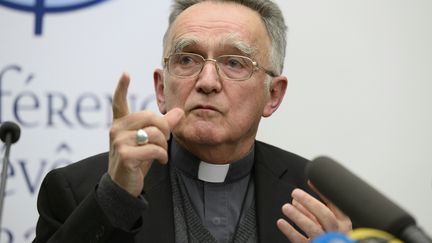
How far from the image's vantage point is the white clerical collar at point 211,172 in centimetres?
207

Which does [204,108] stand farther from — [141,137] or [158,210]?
[141,137]

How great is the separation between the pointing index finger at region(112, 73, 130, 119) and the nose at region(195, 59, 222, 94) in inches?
19.5

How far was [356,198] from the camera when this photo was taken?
32.6 inches

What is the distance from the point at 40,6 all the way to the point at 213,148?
3.47 feet

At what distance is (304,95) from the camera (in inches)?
106

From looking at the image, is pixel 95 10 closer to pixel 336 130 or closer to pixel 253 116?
pixel 253 116

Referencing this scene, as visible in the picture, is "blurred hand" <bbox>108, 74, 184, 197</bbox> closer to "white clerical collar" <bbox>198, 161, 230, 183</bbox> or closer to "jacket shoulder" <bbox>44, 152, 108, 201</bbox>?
"jacket shoulder" <bbox>44, 152, 108, 201</bbox>

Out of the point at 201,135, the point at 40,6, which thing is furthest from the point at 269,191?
the point at 40,6

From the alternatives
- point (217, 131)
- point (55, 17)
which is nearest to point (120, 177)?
point (217, 131)

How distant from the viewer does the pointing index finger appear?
4.54 ft

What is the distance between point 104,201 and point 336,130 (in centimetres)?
150

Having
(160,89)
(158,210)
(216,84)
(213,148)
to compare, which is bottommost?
(158,210)

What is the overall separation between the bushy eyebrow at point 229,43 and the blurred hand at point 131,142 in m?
0.57

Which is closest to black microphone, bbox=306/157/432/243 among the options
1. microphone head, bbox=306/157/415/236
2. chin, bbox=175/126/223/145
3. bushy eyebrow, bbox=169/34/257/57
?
microphone head, bbox=306/157/415/236
